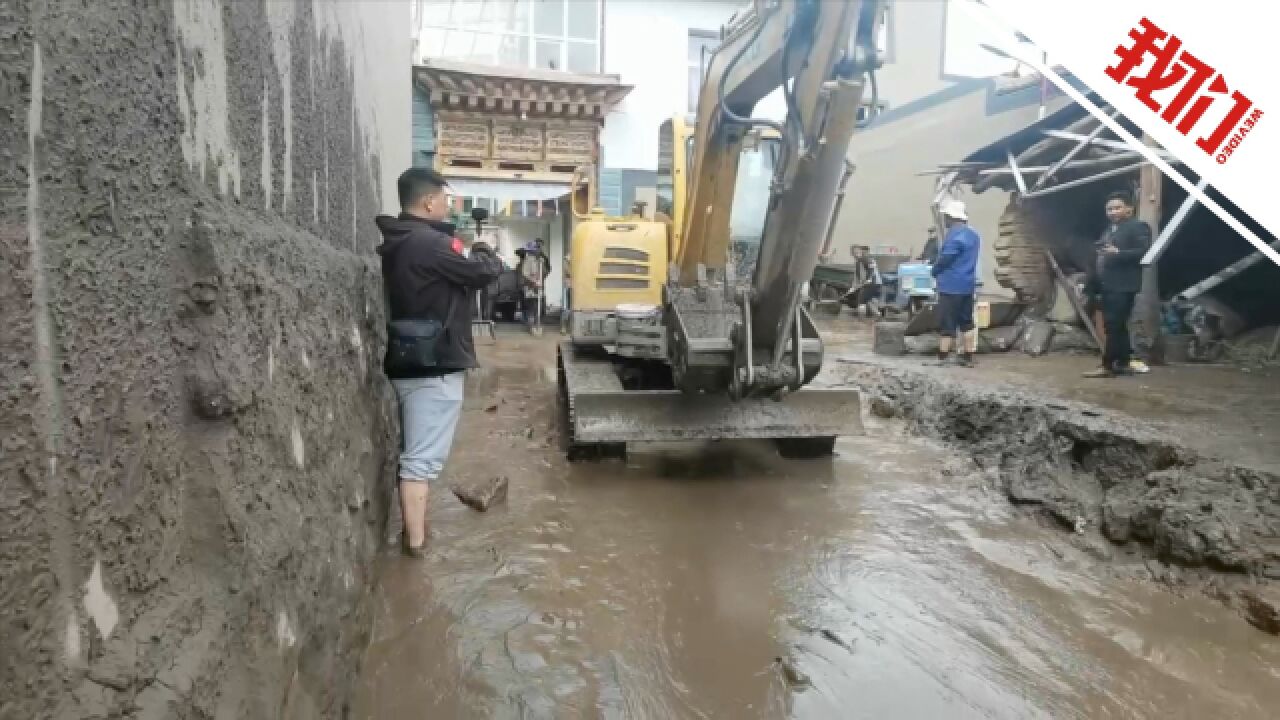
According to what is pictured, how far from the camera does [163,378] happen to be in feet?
3.92

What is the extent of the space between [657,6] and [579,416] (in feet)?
39.6

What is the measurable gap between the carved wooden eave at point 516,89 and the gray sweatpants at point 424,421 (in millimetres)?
9823

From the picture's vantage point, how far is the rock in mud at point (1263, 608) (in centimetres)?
278

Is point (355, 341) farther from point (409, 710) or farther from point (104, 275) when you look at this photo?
point (104, 275)

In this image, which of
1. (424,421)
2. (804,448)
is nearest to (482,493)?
(424,421)

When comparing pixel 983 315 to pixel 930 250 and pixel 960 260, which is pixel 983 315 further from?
pixel 930 250

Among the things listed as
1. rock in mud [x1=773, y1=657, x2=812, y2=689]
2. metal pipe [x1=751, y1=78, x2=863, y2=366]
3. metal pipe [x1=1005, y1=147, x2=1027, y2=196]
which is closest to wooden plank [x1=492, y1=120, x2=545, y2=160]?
metal pipe [x1=1005, y1=147, x2=1027, y2=196]

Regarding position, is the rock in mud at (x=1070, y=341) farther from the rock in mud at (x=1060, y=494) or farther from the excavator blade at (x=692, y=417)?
the excavator blade at (x=692, y=417)

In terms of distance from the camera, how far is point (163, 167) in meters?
1.23

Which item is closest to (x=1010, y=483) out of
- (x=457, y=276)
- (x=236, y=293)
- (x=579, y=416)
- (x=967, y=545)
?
(x=967, y=545)

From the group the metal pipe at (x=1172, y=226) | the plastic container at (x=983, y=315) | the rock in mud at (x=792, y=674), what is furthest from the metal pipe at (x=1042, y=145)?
the rock in mud at (x=792, y=674)

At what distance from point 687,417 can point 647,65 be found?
11.3 m

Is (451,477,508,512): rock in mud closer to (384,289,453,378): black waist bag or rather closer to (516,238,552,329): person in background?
(384,289,453,378): black waist bag

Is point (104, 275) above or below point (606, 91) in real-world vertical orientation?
below
